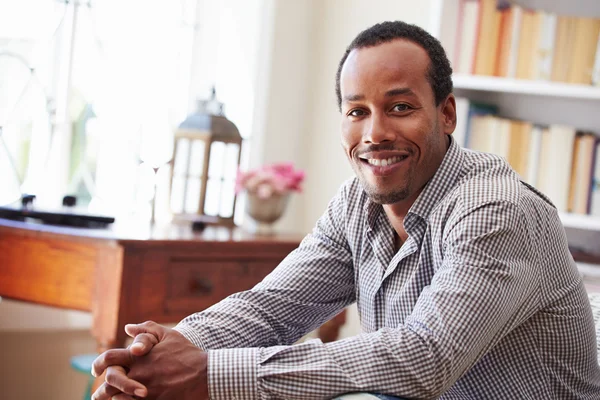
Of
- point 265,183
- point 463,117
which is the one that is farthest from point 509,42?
point 265,183

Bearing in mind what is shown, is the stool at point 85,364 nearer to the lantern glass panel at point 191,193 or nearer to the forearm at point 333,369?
the lantern glass panel at point 191,193

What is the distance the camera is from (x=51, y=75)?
2.68 m

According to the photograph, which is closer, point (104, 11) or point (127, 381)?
point (127, 381)

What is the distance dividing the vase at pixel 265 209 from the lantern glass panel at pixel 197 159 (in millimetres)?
174

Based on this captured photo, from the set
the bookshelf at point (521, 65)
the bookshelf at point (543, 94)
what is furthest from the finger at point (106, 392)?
the bookshelf at point (521, 65)

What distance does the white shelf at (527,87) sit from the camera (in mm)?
2482

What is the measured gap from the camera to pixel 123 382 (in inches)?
50.5

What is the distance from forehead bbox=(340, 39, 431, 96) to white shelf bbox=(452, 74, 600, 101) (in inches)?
45.3

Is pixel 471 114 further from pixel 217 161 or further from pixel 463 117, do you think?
pixel 217 161

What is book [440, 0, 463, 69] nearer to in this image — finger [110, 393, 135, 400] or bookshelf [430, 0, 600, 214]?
bookshelf [430, 0, 600, 214]

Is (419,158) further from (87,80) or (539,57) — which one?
(87,80)

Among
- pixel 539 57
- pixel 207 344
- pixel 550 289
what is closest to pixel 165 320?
pixel 207 344

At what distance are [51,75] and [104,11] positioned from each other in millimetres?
279

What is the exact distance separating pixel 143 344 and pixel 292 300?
1.26 ft
